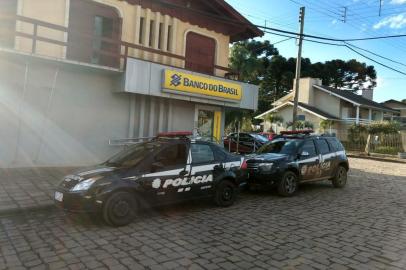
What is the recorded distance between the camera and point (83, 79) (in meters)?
12.4

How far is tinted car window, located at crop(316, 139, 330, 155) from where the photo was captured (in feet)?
36.1

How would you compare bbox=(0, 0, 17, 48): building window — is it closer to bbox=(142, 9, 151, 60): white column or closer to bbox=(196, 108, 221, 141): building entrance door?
bbox=(142, 9, 151, 60): white column

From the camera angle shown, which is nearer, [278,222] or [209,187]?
[278,222]

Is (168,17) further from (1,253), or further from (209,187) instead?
(1,253)

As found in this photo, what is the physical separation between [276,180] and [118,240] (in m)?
5.03

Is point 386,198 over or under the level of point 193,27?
under

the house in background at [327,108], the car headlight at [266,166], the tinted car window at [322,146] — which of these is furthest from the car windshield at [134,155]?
the house in background at [327,108]

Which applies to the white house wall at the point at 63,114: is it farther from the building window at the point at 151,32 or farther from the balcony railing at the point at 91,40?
the building window at the point at 151,32

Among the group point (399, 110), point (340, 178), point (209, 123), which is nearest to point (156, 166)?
point (340, 178)

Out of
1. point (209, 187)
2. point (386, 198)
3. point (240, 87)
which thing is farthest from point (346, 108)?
point (209, 187)

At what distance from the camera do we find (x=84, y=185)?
6188mm

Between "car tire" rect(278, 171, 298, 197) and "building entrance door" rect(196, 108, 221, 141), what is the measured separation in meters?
6.14

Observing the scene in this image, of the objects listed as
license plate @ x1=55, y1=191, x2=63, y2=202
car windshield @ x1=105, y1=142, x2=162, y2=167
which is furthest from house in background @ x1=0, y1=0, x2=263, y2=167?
license plate @ x1=55, y1=191, x2=63, y2=202

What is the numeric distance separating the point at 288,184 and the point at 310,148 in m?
1.57
